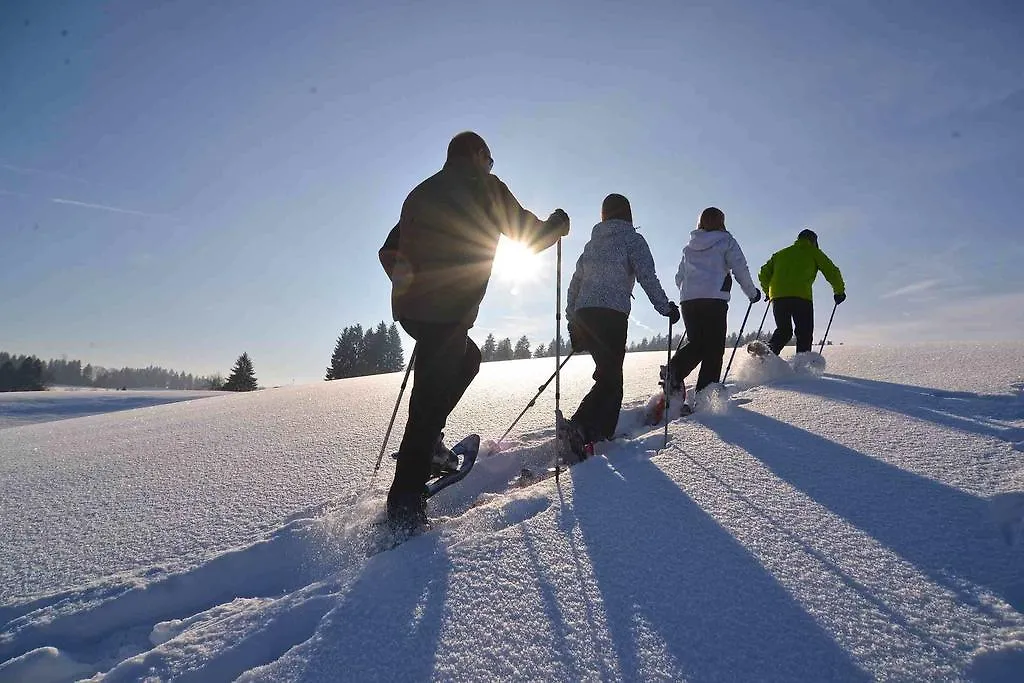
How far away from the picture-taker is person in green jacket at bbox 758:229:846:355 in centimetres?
688

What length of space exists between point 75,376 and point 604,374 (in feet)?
543

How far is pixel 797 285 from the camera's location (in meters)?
6.88

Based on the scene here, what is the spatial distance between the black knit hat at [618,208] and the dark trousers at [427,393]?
223 centimetres

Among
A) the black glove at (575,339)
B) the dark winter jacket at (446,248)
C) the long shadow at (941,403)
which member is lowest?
the long shadow at (941,403)

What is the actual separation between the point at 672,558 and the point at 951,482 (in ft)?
4.78

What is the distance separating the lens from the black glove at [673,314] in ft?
12.5

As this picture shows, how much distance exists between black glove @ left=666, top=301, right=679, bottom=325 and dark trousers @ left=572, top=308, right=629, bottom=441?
1.42ft

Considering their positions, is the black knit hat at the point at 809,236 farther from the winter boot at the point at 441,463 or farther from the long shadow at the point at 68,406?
the long shadow at the point at 68,406

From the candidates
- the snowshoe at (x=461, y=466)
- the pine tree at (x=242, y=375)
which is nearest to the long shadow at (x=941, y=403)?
the snowshoe at (x=461, y=466)

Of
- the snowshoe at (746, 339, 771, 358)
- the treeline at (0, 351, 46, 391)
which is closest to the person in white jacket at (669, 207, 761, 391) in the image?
the snowshoe at (746, 339, 771, 358)

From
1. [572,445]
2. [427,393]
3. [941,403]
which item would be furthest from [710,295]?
[427,393]

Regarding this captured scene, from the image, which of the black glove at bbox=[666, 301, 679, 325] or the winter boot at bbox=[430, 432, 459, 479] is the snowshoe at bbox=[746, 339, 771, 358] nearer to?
the black glove at bbox=[666, 301, 679, 325]

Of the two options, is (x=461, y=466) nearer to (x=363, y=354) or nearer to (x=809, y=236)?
(x=809, y=236)

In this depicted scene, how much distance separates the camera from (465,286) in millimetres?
2736
